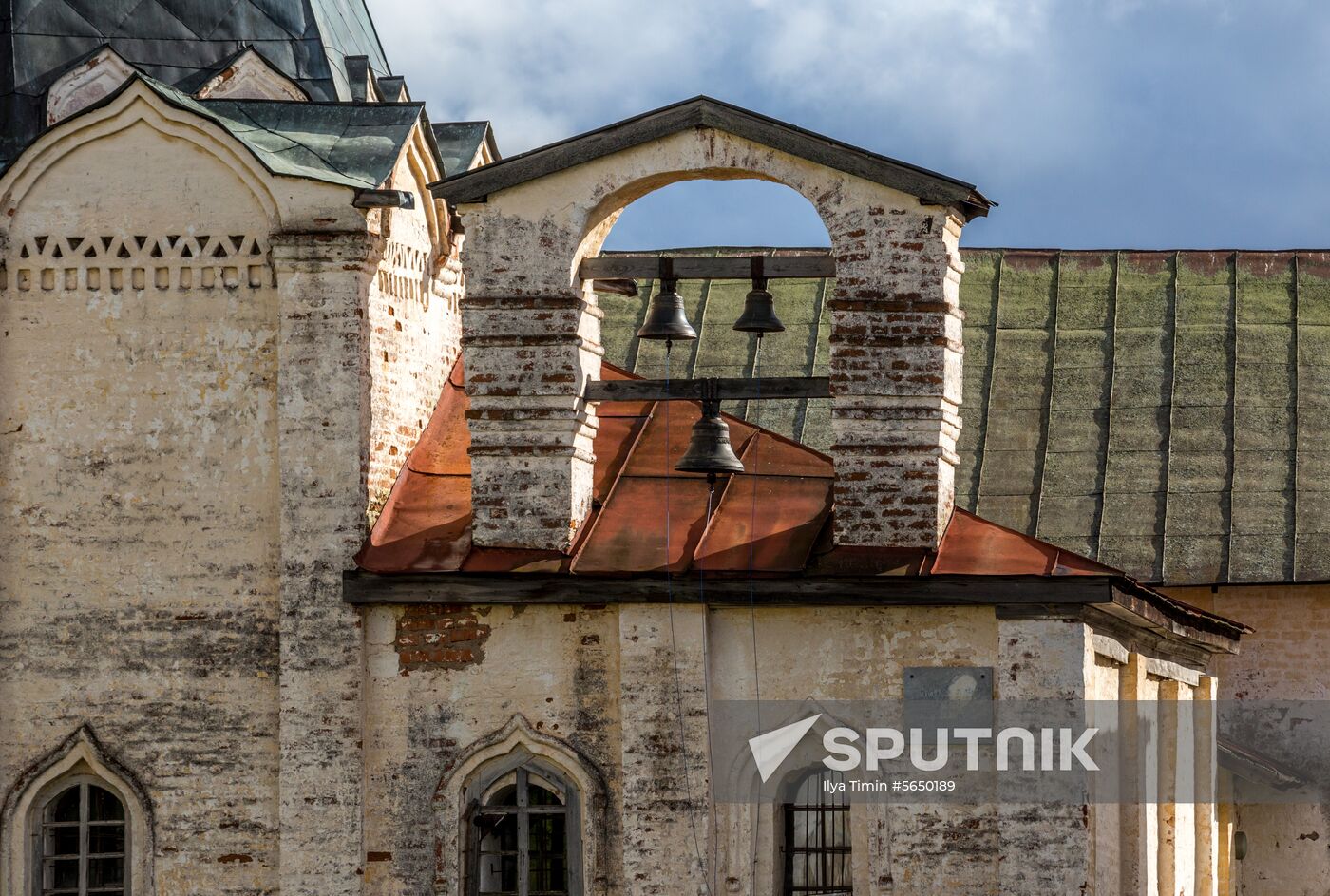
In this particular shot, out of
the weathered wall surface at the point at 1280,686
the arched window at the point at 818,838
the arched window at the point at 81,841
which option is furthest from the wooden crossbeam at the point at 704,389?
the weathered wall surface at the point at 1280,686

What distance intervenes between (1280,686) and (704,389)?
7605 millimetres

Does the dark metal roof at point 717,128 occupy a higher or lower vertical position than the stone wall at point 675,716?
higher

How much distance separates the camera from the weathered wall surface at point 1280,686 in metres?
19.4

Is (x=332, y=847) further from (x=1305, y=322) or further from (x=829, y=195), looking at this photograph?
(x=1305, y=322)

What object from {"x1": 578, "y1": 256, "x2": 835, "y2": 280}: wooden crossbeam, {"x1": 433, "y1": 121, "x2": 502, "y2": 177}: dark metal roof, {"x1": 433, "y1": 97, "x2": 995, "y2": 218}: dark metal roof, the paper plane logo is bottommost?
the paper plane logo

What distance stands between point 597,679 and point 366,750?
4.97 ft

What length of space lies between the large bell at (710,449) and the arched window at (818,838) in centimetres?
196

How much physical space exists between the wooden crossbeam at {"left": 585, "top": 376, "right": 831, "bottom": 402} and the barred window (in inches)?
95.1

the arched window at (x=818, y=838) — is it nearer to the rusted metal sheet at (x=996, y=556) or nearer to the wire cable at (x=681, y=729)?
the wire cable at (x=681, y=729)

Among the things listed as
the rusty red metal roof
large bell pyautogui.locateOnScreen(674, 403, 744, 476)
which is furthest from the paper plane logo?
→ large bell pyautogui.locateOnScreen(674, 403, 744, 476)

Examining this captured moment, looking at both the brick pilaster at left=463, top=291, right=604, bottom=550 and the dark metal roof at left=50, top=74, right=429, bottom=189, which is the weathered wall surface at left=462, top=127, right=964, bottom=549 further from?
the dark metal roof at left=50, top=74, right=429, bottom=189

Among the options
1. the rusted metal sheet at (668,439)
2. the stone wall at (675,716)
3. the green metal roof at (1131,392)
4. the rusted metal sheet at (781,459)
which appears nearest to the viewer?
the stone wall at (675,716)

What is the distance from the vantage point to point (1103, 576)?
13422 mm

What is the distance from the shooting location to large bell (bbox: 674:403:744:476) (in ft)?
46.7
